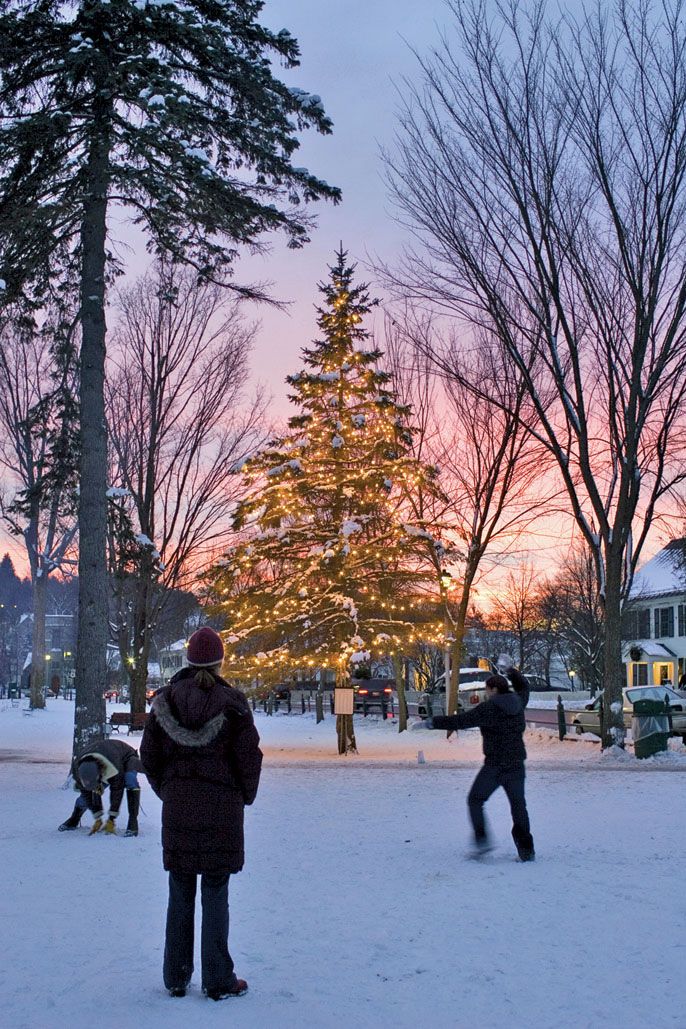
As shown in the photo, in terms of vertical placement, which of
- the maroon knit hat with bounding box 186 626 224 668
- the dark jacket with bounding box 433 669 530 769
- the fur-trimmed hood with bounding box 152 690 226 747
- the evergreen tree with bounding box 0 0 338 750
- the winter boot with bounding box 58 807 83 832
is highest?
the evergreen tree with bounding box 0 0 338 750

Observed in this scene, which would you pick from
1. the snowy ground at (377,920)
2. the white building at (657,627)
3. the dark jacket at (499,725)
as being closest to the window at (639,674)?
the white building at (657,627)

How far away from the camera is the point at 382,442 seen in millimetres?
21484

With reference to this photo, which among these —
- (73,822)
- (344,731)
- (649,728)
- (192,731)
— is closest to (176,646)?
(344,731)

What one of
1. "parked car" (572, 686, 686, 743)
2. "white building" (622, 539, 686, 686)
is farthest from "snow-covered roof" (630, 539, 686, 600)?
"parked car" (572, 686, 686, 743)

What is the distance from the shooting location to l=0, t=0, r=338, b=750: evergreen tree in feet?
46.0

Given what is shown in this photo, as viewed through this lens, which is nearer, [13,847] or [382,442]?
[13,847]

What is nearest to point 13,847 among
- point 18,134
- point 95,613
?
point 95,613

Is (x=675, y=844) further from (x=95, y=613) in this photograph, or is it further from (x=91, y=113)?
(x=91, y=113)

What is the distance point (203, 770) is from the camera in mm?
4871

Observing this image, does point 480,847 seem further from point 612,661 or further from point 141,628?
point 141,628

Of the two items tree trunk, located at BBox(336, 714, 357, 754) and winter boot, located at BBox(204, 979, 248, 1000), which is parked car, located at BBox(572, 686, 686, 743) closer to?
tree trunk, located at BBox(336, 714, 357, 754)

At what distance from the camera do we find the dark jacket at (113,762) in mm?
9203

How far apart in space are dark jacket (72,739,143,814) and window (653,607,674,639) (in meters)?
51.5

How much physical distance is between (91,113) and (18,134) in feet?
4.52
